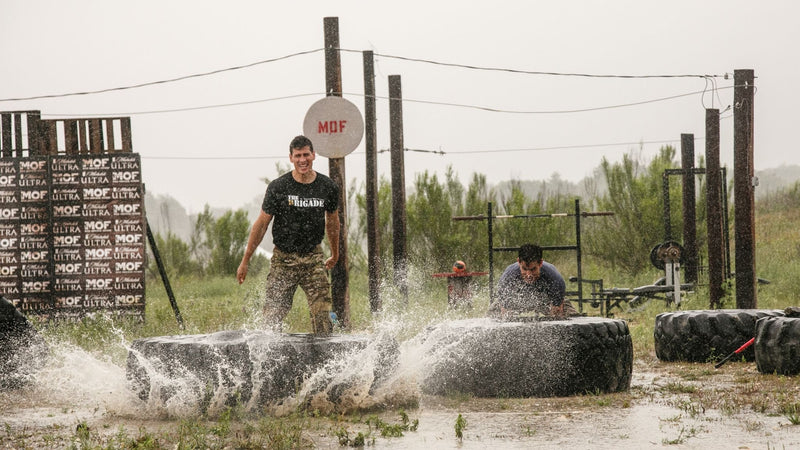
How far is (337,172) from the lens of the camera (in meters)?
14.1

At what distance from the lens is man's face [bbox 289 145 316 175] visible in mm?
8625

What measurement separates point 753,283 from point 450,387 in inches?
431

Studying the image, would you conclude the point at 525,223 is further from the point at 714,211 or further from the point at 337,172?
the point at 337,172

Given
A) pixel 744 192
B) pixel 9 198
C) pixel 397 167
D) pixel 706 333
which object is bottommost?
pixel 706 333

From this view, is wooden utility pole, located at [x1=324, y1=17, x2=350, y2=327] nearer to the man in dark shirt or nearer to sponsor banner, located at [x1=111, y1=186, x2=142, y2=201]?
sponsor banner, located at [x1=111, y1=186, x2=142, y2=201]

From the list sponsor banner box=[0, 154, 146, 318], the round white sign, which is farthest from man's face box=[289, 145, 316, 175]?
sponsor banner box=[0, 154, 146, 318]

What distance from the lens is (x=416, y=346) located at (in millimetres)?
8875

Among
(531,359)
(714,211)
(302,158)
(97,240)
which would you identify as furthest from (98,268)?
(714,211)

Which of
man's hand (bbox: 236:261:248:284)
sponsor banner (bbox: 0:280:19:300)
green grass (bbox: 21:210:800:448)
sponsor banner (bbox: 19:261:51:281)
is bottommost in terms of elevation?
green grass (bbox: 21:210:800:448)

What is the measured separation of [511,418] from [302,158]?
2.76 meters

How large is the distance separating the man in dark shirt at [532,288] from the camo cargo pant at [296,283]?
188 cm

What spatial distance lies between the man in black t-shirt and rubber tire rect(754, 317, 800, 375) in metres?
4.01

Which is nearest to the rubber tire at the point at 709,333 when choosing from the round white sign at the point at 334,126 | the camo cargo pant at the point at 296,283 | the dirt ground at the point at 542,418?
the dirt ground at the point at 542,418

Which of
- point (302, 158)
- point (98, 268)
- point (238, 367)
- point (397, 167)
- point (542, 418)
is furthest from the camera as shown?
point (397, 167)
